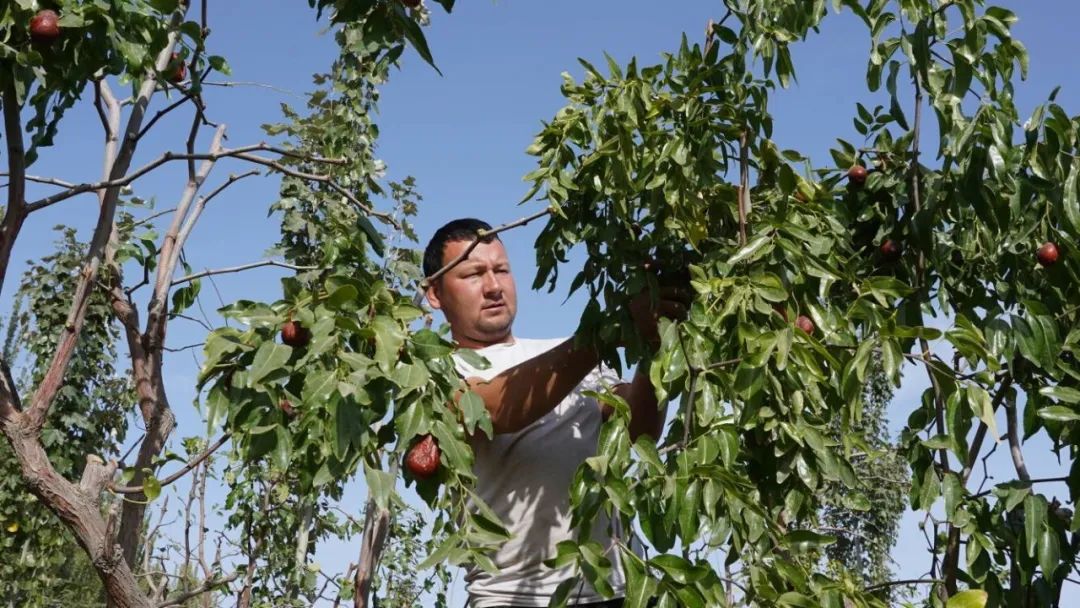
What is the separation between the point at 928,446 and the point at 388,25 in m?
1.20

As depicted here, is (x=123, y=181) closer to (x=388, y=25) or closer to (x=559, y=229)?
(x=388, y=25)

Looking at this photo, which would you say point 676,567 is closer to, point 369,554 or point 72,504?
point 72,504

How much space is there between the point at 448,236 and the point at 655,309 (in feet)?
2.37

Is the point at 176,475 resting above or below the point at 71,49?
below

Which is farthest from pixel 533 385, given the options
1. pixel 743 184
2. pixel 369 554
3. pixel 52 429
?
A: pixel 52 429

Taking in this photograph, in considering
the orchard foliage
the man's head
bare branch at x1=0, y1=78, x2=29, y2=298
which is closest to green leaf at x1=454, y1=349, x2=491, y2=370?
the orchard foliage

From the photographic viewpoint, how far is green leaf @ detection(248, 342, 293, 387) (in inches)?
64.0

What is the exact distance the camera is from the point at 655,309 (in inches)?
80.1

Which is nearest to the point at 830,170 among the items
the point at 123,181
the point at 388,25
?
the point at 388,25

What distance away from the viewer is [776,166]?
7.09 feet

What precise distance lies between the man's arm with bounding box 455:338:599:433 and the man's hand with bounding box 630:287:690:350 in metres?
0.10

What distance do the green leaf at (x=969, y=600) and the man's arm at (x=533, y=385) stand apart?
728 millimetres

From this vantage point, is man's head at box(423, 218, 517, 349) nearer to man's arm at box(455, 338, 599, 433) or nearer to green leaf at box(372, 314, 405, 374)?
man's arm at box(455, 338, 599, 433)

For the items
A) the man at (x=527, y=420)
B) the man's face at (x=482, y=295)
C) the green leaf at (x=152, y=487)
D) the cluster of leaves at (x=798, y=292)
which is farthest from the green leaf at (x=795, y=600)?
the green leaf at (x=152, y=487)
